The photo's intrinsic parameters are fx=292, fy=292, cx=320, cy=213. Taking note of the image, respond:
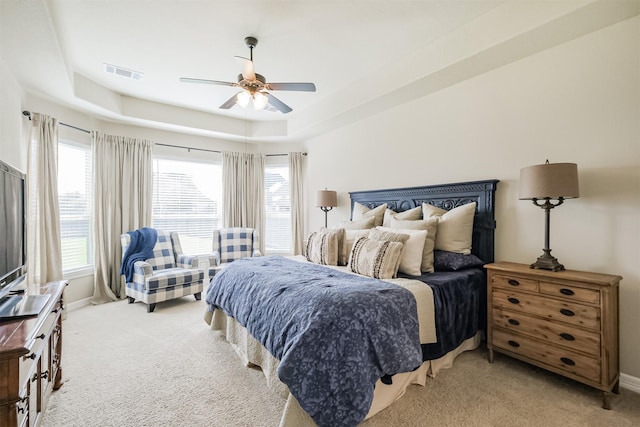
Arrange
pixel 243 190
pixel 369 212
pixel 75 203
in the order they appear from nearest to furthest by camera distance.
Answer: pixel 369 212 → pixel 75 203 → pixel 243 190

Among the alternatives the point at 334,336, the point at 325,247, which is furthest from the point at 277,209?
the point at 334,336

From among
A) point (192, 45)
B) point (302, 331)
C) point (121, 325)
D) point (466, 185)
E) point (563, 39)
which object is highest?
point (192, 45)

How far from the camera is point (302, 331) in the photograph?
1.68 metres

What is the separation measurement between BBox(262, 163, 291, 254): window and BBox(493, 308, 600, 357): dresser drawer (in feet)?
13.4

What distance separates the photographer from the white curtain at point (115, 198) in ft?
14.1

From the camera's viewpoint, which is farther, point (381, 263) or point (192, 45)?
point (192, 45)

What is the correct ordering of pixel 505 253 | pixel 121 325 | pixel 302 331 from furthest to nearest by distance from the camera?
pixel 121 325 < pixel 505 253 < pixel 302 331

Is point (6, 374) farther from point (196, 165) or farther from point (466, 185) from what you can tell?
point (196, 165)

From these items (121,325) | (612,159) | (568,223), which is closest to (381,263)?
(568,223)

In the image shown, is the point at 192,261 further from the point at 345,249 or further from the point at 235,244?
the point at 345,249

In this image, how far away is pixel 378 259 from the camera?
2.57 m

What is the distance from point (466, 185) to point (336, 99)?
2.17 m

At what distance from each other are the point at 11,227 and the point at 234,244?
129 inches

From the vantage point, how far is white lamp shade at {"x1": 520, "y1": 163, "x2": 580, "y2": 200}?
85.5 inches
